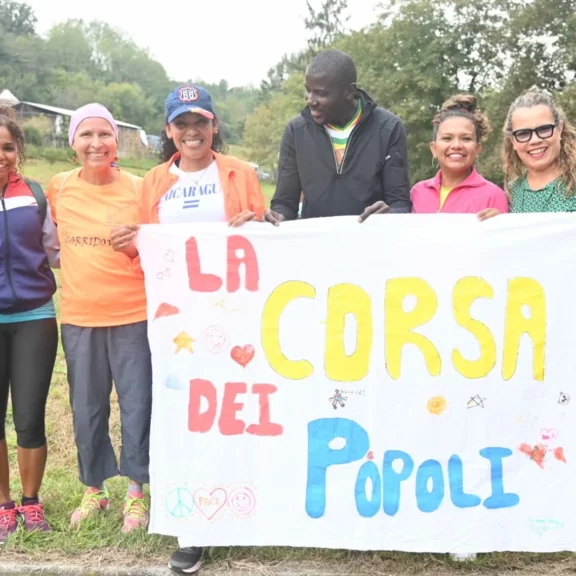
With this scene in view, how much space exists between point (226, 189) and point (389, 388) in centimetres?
112

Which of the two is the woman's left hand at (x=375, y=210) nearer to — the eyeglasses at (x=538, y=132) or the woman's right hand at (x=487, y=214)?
the woman's right hand at (x=487, y=214)

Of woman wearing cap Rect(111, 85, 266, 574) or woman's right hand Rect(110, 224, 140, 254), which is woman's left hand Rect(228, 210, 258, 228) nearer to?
woman wearing cap Rect(111, 85, 266, 574)

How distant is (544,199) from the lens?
2969 millimetres

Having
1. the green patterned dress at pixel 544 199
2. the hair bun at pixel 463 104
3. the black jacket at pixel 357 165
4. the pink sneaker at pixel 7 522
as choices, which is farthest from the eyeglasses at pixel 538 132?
the pink sneaker at pixel 7 522

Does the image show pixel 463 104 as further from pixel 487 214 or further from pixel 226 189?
pixel 226 189

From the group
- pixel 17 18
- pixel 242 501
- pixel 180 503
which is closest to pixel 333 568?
pixel 242 501

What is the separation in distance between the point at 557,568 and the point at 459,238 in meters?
1.45

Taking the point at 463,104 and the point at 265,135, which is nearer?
the point at 463,104

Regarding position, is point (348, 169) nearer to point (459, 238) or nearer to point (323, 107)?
point (323, 107)

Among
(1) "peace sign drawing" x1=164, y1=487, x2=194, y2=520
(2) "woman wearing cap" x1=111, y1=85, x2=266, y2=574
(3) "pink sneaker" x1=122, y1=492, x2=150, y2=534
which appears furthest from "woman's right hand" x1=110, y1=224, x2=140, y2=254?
(3) "pink sneaker" x1=122, y1=492, x2=150, y2=534

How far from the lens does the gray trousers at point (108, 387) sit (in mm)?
3137

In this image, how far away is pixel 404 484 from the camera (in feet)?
9.53

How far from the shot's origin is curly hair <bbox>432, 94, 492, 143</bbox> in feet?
10.3

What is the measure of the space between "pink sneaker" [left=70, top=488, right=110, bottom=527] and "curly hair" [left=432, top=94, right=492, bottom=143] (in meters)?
2.33
